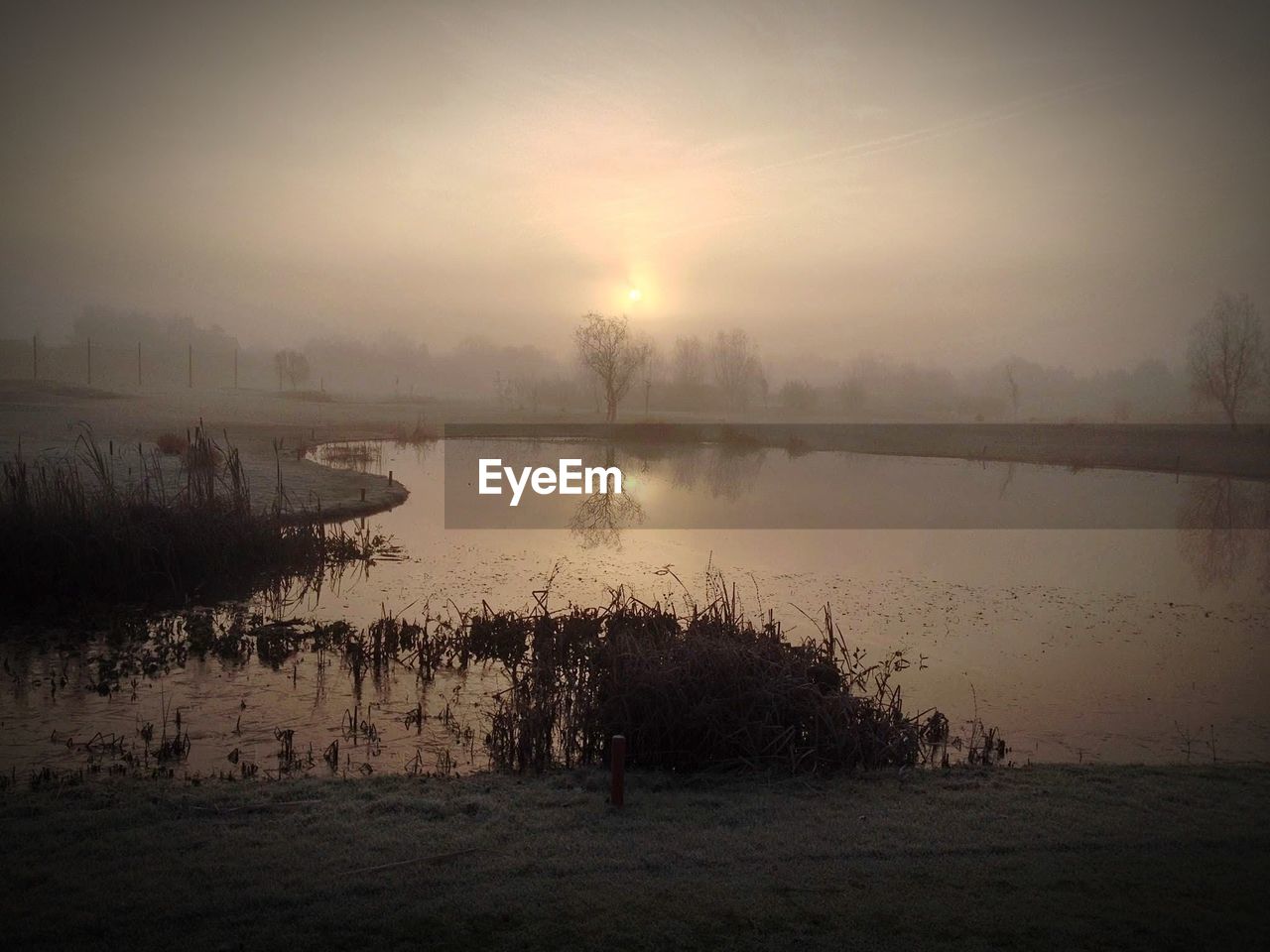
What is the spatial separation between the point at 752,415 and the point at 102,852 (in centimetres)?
11037

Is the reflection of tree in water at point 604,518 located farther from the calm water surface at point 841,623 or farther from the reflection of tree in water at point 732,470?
the reflection of tree in water at point 732,470

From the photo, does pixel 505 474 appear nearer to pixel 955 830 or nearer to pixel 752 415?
pixel 955 830

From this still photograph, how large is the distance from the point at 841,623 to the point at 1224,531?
1811cm

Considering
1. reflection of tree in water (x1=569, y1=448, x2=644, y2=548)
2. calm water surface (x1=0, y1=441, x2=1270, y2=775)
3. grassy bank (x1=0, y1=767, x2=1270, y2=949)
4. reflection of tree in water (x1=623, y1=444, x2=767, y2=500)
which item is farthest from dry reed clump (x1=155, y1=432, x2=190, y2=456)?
grassy bank (x1=0, y1=767, x2=1270, y2=949)

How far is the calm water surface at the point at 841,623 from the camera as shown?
8.70 m

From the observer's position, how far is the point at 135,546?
48.7ft

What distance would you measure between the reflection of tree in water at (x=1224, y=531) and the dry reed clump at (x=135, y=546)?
19482mm

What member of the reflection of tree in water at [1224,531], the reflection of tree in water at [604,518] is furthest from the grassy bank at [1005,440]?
the reflection of tree in water at [604,518]

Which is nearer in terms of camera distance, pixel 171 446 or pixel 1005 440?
pixel 171 446

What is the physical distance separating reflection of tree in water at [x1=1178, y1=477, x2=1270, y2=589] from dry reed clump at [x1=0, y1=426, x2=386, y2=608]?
63.9 ft

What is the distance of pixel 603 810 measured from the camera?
6344 millimetres
